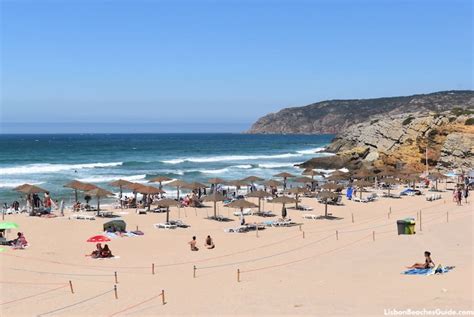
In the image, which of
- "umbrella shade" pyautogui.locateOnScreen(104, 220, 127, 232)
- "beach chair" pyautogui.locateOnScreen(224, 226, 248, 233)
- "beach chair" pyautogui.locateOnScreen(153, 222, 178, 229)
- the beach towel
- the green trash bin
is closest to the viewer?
the beach towel

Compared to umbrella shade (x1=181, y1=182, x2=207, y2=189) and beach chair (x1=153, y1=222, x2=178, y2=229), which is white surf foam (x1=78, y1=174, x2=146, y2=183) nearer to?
umbrella shade (x1=181, y1=182, x2=207, y2=189)

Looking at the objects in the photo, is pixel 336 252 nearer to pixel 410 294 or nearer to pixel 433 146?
pixel 410 294

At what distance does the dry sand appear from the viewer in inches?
495

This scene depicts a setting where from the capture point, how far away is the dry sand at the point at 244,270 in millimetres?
12578

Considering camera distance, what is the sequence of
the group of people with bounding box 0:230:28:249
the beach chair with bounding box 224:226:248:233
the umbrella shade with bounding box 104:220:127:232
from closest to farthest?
the group of people with bounding box 0:230:28:249 < the umbrella shade with bounding box 104:220:127:232 < the beach chair with bounding box 224:226:248:233

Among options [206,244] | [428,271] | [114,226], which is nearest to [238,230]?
[206,244]

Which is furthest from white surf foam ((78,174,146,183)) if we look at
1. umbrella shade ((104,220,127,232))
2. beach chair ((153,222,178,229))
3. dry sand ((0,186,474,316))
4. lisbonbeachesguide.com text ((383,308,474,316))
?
lisbonbeachesguide.com text ((383,308,474,316))

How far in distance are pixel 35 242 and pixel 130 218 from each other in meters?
6.83

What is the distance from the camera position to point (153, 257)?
18.9 metres

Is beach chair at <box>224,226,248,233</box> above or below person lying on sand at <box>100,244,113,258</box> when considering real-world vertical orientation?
below

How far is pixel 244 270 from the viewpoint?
16.7 meters

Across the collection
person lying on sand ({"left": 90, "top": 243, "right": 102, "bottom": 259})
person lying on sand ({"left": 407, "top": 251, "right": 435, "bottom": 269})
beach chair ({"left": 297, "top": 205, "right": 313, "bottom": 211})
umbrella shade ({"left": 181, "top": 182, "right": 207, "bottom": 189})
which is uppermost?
umbrella shade ({"left": 181, "top": 182, "right": 207, "bottom": 189})

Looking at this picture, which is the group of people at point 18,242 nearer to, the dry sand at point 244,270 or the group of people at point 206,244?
the dry sand at point 244,270

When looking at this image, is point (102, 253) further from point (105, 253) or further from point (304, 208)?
point (304, 208)
